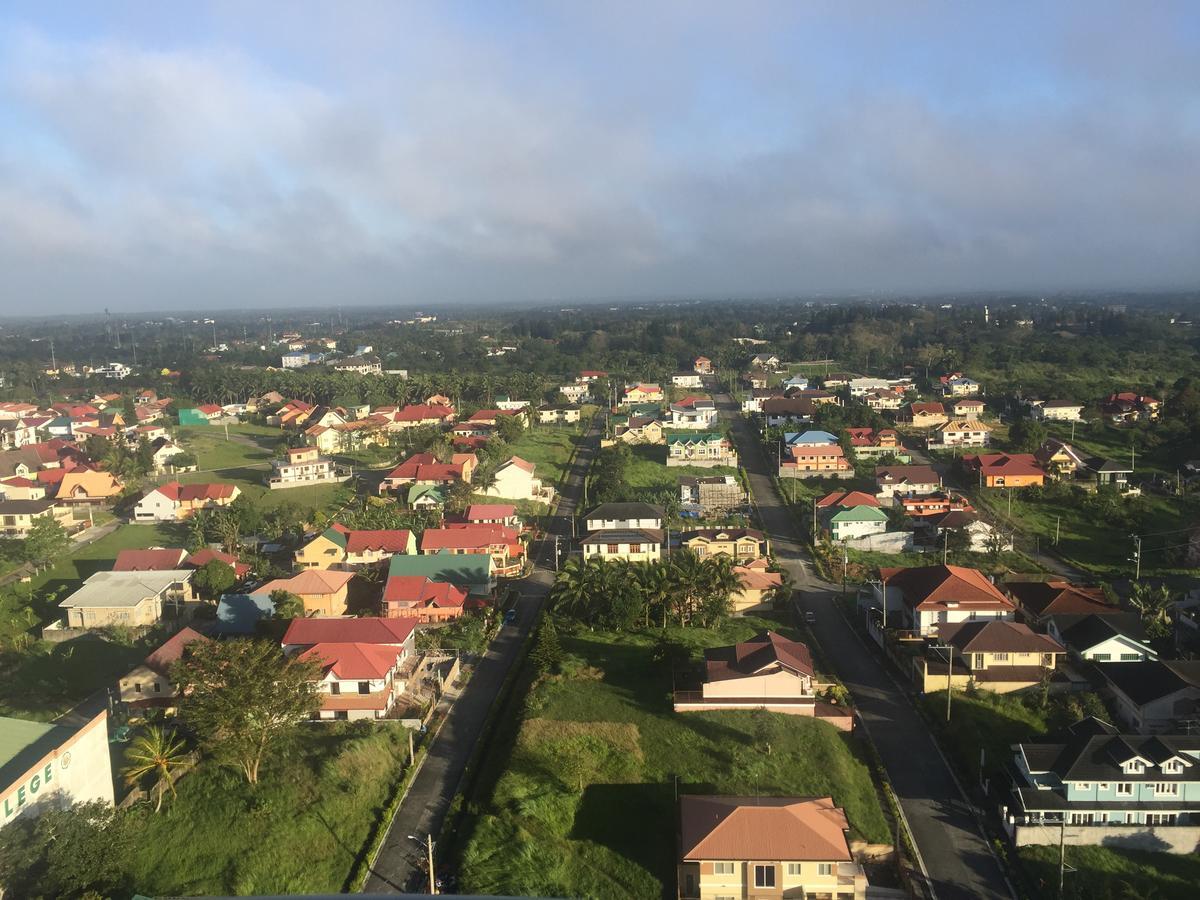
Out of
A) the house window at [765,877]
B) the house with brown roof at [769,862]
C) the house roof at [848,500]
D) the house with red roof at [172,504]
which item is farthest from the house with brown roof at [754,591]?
the house with red roof at [172,504]

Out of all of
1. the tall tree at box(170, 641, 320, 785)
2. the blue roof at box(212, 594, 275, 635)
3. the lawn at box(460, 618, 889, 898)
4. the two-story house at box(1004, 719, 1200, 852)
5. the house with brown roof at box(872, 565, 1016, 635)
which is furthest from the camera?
the blue roof at box(212, 594, 275, 635)

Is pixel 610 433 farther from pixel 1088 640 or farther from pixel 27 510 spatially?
pixel 1088 640

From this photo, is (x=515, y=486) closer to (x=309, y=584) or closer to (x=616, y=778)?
(x=309, y=584)

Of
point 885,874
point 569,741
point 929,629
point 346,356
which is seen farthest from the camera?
point 346,356

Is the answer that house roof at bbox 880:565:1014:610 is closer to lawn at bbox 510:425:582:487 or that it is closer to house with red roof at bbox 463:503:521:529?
house with red roof at bbox 463:503:521:529

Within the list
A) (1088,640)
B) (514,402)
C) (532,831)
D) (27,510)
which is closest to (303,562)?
(27,510)

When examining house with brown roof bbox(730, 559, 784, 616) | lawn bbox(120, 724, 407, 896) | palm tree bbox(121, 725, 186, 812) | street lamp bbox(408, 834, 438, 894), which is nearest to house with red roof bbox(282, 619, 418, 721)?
lawn bbox(120, 724, 407, 896)
